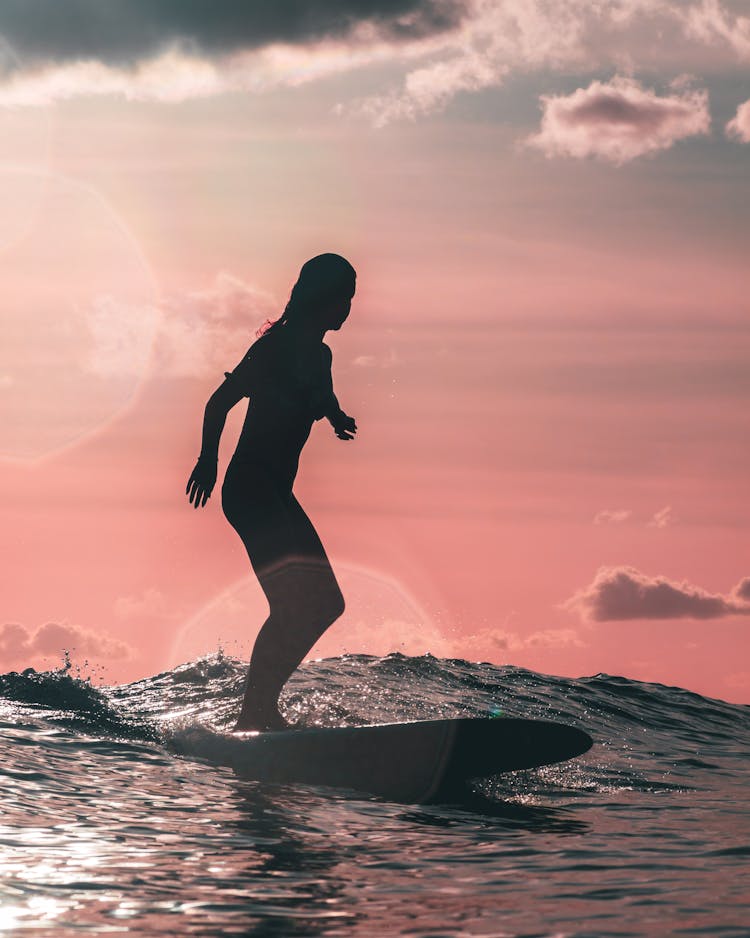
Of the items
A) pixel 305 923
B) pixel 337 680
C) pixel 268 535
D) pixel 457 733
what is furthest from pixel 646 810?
pixel 337 680

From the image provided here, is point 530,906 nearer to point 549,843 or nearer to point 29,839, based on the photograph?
point 549,843

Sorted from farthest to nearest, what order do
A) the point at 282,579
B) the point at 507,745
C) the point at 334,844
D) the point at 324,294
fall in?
the point at 324,294
the point at 282,579
the point at 507,745
the point at 334,844

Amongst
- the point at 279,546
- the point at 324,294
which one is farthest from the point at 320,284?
the point at 279,546

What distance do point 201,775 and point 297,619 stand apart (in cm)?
135

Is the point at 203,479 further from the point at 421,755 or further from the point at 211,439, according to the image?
the point at 421,755

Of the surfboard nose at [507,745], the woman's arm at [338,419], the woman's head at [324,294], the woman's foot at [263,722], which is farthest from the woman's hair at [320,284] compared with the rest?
the surfboard nose at [507,745]

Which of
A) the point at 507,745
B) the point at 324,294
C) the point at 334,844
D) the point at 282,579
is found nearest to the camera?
the point at 334,844

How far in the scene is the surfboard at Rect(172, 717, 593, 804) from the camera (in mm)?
8102

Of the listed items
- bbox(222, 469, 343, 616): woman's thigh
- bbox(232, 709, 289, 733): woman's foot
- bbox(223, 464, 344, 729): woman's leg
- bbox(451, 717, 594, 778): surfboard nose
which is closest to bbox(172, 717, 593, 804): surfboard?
bbox(451, 717, 594, 778): surfboard nose

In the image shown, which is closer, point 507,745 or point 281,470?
point 507,745

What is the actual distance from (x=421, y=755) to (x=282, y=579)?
1.71 meters

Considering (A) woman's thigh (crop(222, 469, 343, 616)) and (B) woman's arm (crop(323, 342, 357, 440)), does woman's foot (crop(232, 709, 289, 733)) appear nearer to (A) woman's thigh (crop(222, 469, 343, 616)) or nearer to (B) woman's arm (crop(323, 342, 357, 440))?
(A) woman's thigh (crop(222, 469, 343, 616))

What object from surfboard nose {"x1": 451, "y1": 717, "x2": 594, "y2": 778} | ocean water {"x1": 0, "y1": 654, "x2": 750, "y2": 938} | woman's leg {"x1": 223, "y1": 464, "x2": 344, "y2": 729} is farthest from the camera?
woman's leg {"x1": 223, "y1": 464, "x2": 344, "y2": 729}

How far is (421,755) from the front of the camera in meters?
8.16
